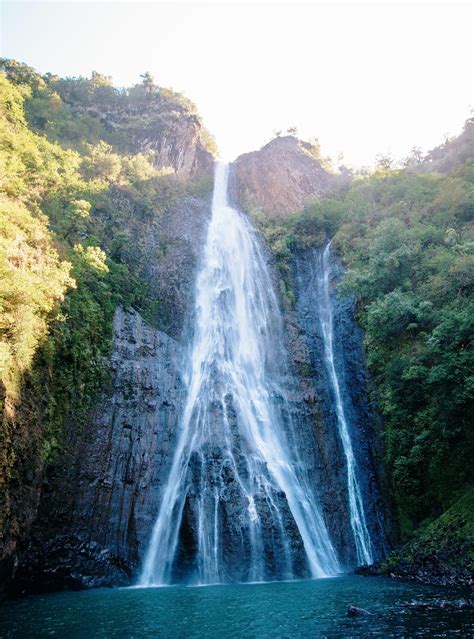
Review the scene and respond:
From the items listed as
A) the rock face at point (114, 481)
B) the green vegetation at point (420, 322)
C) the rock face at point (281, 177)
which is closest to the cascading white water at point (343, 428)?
the green vegetation at point (420, 322)

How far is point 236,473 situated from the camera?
1645 centimetres

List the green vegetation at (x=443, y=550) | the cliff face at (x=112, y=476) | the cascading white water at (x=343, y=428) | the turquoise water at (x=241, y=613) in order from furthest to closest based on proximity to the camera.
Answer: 1. the cascading white water at (x=343, y=428)
2. the cliff face at (x=112, y=476)
3. the green vegetation at (x=443, y=550)
4. the turquoise water at (x=241, y=613)

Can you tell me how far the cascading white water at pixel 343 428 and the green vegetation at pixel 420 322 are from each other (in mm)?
1424

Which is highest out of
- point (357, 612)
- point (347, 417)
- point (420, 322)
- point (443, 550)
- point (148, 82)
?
point (148, 82)

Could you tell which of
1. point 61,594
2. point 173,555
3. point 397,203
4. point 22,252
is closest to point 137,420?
point 173,555

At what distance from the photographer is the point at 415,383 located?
17.2 meters

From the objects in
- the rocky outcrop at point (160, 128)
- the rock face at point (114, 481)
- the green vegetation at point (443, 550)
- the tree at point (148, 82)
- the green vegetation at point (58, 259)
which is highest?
the tree at point (148, 82)

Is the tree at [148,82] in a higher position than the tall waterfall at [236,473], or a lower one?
higher

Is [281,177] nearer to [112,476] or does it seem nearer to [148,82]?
[148,82]

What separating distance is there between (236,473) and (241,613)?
699cm

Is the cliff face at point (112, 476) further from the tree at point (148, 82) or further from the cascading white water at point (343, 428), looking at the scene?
the tree at point (148, 82)

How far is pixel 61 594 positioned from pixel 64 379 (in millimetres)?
6598

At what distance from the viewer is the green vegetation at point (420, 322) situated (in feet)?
49.6

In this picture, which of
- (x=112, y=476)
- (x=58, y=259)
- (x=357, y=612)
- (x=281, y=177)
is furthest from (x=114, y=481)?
(x=281, y=177)
